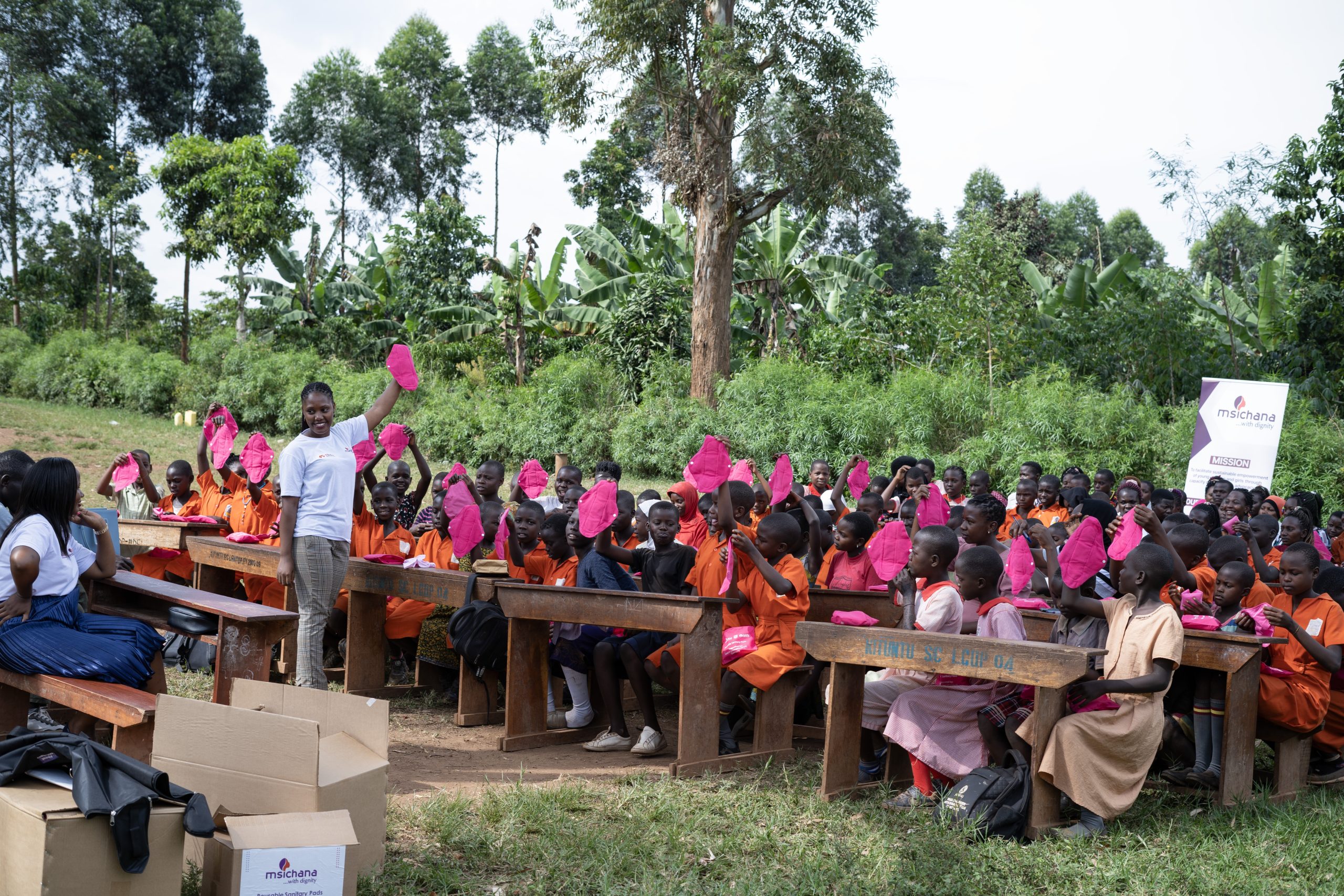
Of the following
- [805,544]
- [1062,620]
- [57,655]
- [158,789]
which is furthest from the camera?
[805,544]

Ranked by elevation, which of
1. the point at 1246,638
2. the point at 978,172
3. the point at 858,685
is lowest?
the point at 858,685

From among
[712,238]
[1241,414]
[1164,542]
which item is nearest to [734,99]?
[712,238]

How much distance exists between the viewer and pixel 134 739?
4254 mm

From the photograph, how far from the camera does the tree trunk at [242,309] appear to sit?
88.1ft

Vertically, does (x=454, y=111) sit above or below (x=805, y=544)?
above

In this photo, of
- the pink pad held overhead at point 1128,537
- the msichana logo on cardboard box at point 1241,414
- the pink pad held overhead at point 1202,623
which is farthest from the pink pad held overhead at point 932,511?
the msichana logo on cardboard box at point 1241,414

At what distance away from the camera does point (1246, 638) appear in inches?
200

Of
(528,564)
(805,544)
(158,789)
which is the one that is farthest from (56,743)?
(805,544)

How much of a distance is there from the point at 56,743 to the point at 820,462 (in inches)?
275

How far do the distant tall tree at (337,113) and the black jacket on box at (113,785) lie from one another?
3274 centimetres

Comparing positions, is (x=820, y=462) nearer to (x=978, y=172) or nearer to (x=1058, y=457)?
(x=1058, y=457)

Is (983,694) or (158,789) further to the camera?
(983,694)

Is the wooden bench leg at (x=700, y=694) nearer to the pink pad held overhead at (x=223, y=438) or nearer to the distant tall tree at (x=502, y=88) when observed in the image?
the pink pad held overhead at (x=223, y=438)

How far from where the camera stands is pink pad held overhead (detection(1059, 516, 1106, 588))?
206 inches
